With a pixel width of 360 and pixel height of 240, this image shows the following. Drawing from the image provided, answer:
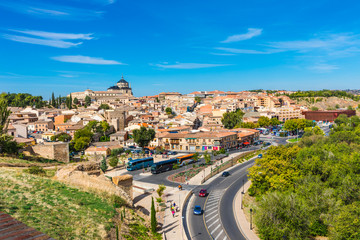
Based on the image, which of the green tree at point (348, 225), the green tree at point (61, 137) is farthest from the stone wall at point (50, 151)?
the green tree at point (348, 225)

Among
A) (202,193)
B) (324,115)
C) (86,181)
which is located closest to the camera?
(86,181)

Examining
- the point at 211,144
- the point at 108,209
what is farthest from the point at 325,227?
the point at 211,144

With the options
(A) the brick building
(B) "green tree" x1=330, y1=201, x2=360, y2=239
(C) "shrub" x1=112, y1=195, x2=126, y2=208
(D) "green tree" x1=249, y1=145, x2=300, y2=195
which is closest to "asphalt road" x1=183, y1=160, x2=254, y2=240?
(D) "green tree" x1=249, y1=145, x2=300, y2=195

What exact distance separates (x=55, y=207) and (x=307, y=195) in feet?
72.2

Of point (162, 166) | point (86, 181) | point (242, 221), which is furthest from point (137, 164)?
point (86, 181)

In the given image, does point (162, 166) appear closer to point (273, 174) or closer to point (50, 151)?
point (50, 151)

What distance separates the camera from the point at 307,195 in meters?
24.6

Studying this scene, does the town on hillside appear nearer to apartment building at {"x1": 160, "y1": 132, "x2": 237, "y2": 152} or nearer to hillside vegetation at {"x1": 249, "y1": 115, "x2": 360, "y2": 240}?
apartment building at {"x1": 160, "y1": 132, "x2": 237, "y2": 152}

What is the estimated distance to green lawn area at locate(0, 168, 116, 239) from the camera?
1169 centimetres

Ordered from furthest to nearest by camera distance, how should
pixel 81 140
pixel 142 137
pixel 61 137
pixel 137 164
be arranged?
pixel 61 137, pixel 81 140, pixel 142 137, pixel 137 164

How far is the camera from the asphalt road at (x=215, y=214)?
830 inches

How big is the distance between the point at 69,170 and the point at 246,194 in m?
20.5

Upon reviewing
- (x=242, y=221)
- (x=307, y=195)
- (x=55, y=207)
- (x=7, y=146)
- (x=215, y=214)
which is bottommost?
(x=242, y=221)

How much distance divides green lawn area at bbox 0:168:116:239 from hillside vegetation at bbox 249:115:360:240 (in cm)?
1306
